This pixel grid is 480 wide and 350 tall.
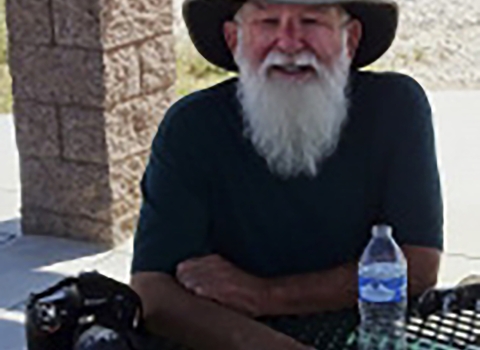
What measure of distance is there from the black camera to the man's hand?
14 centimetres

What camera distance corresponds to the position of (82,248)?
5.49 meters

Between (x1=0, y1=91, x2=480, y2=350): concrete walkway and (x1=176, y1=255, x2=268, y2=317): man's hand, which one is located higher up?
(x1=176, y1=255, x2=268, y2=317): man's hand

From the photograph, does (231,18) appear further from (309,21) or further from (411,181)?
(411,181)

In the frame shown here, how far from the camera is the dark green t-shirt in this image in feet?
9.86

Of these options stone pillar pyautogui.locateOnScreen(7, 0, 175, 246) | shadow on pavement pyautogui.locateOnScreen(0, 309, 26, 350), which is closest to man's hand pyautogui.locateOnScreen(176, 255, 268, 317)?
shadow on pavement pyautogui.locateOnScreen(0, 309, 26, 350)

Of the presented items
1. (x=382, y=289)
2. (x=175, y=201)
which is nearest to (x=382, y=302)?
(x=382, y=289)

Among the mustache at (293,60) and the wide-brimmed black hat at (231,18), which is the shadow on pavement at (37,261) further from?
the mustache at (293,60)

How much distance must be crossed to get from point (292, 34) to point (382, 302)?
2.08ft

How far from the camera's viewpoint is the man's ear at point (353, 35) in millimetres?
3141

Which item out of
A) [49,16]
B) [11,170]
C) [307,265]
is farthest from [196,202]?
[11,170]

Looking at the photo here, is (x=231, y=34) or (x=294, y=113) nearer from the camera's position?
(x=294, y=113)

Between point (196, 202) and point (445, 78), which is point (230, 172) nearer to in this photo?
point (196, 202)

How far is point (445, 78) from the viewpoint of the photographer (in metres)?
8.45

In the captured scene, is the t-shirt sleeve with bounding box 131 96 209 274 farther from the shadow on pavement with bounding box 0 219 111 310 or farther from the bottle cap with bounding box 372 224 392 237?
the shadow on pavement with bounding box 0 219 111 310
